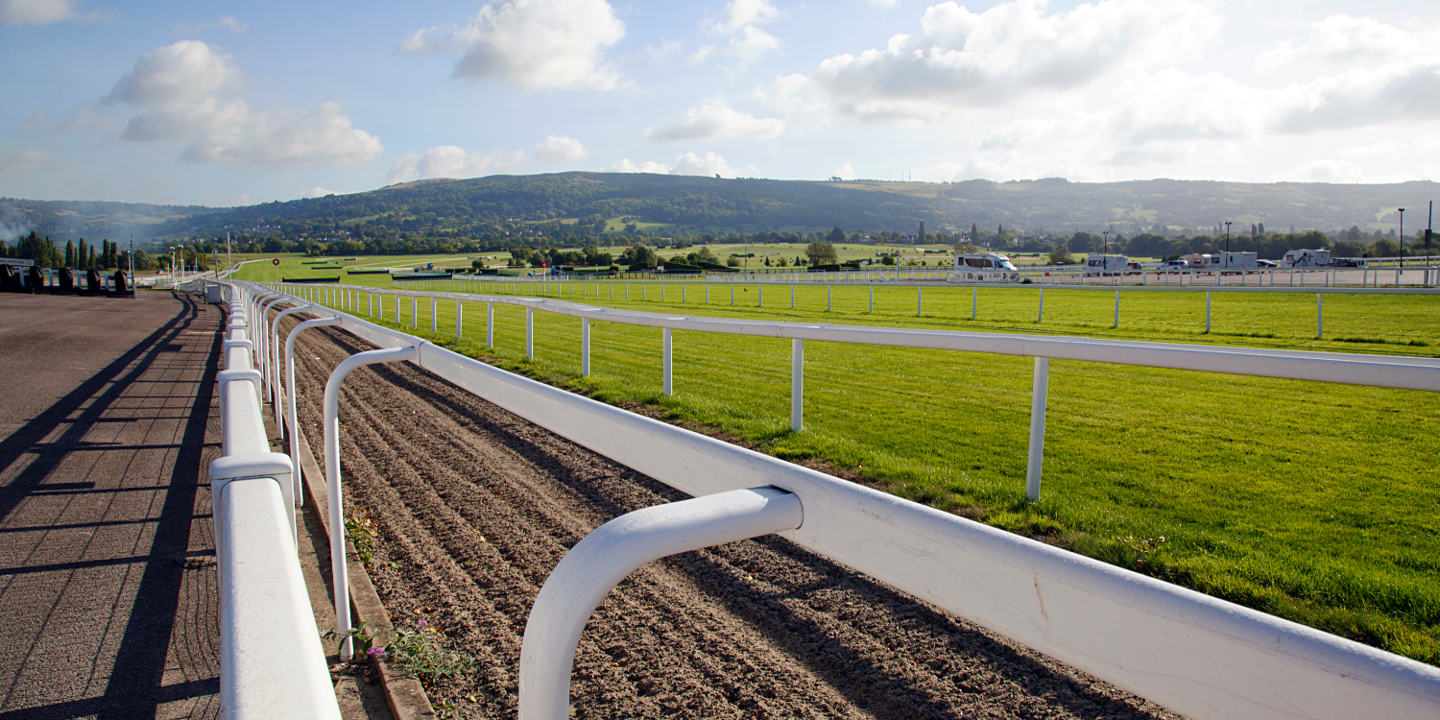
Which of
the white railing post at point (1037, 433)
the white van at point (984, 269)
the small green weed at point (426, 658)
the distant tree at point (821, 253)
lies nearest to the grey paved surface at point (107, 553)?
the small green weed at point (426, 658)

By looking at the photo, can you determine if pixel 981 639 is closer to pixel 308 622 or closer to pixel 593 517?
pixel 593 517

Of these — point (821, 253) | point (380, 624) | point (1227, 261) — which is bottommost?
point (380, 624)

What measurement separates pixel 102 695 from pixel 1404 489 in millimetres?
7128

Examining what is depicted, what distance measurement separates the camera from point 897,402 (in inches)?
346

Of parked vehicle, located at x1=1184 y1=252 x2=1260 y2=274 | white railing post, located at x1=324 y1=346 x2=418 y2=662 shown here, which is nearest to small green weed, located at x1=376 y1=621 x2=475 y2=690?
white railing post, located at x1=324 y1=346 x2=418 y2=662

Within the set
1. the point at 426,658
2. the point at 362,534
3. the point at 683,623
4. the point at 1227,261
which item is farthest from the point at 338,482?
the point at 1227,261

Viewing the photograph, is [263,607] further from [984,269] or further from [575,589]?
[984,269]

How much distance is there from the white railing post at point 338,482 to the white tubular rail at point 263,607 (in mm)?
1985

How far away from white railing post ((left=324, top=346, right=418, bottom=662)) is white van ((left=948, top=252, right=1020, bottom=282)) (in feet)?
149

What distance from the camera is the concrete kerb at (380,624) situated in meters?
3.03

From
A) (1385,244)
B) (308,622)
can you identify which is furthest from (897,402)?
(1385,244)

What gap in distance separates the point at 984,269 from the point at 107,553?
56.2 metres

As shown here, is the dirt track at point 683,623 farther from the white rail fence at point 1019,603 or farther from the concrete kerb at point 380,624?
the white rail fence at point 1019,603

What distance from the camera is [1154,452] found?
20.4 feet
